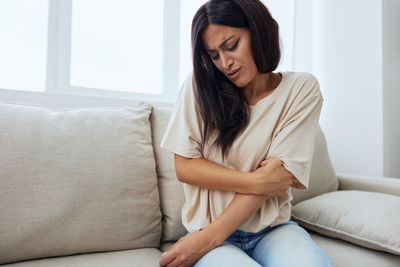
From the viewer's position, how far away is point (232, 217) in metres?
0.82

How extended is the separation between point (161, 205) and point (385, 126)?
4.12ft

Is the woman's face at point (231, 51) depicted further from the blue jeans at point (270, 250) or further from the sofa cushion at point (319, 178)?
the sofa cushion at point (319, 178)

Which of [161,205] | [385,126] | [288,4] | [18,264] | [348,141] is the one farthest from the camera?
[288,4]

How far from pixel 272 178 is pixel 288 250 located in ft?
0.58

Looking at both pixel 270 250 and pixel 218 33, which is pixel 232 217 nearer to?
pixel 270 250

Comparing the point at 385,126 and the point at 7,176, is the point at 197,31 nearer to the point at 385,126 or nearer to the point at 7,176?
the point at 7,176

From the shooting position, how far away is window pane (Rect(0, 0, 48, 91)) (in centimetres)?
134

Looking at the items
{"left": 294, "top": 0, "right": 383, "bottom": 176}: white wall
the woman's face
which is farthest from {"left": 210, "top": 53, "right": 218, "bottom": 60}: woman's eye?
{"left": 294, "top": 0, "right": 383, "bottom": 176}: white wall

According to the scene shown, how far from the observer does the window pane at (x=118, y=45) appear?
→ 151 cm

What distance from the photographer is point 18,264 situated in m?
0.84

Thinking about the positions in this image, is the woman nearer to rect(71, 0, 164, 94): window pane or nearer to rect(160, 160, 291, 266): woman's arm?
rect(160, 160, 291, 266): woman's arm

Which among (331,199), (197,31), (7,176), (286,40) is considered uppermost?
(286,40)

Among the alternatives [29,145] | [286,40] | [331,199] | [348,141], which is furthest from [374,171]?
[29,145]

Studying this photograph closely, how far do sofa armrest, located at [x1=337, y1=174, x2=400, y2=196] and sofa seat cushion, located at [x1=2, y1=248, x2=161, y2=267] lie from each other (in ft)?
3.04
